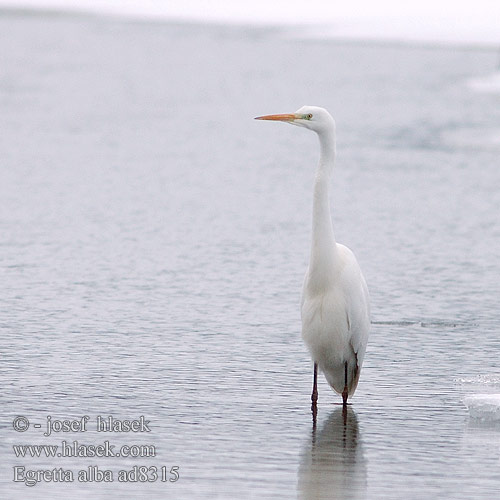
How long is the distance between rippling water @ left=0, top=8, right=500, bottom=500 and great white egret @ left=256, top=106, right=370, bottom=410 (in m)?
0.28

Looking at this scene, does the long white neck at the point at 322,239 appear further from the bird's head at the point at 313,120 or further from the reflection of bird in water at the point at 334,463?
the reflection of bird in water at the point at 334,463

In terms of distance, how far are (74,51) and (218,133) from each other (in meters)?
15.1

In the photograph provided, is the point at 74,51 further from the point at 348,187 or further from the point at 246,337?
the point at 246,337

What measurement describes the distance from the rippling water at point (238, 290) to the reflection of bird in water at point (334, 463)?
0.05 feet

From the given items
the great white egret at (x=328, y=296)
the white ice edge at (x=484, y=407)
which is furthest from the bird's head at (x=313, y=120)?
the white ice edge at (x=484, y=407)

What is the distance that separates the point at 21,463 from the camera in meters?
6.09

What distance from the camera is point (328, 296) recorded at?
7098 mm

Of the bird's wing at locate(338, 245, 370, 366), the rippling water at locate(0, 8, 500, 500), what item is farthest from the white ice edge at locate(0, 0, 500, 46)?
the bird's wing at locate(338, 245, 370, 366)

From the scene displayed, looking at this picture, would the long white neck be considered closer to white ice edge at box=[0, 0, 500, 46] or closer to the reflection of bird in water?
the reflection of bird in water

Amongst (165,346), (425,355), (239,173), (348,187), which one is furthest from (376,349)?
(239,173)

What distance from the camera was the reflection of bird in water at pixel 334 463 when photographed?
5.88 m

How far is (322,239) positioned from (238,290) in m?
3.14

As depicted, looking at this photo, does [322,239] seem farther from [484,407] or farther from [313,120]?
[484,407]

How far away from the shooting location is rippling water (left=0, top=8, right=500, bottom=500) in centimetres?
635
